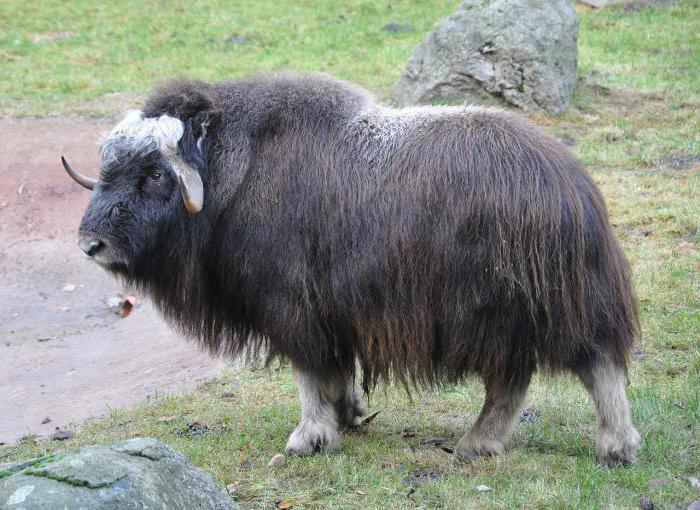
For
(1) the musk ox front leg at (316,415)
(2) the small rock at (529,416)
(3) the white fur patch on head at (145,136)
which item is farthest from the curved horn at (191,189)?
(2) the small rock at (529,416)

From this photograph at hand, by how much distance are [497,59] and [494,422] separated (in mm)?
6243

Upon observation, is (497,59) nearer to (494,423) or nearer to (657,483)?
(494,423)

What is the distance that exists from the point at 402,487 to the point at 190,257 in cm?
135

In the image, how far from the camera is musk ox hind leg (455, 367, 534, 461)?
4.24 metres

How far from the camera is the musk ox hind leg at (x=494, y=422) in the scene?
424 cm

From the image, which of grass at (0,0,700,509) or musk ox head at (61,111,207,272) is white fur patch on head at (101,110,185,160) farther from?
grass at (0,0,700,509)

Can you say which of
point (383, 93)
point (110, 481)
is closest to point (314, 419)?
point (110, 481)

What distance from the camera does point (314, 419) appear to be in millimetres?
4465

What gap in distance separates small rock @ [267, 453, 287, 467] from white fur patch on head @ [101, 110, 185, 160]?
137 cm

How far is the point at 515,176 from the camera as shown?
13.0ft

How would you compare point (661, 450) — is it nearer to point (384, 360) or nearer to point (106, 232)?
point (384, 360)

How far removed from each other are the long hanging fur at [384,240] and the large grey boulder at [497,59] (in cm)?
541

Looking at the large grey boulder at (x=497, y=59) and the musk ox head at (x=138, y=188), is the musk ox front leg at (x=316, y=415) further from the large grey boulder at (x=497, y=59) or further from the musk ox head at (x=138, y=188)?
the large grey boulder at (x=497, y=59)

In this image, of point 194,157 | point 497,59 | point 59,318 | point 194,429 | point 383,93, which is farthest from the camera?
point 383,93
